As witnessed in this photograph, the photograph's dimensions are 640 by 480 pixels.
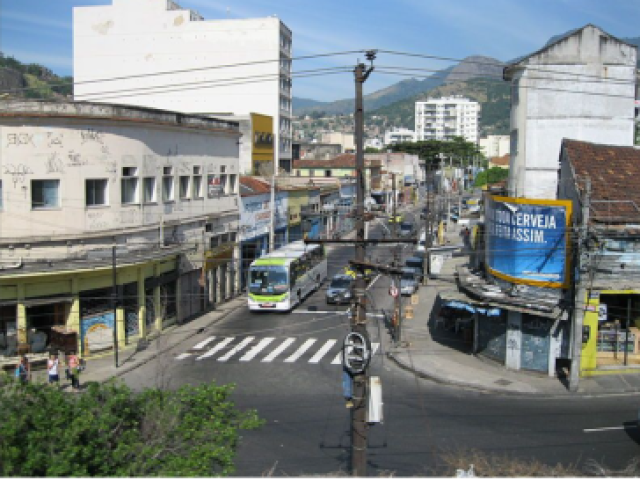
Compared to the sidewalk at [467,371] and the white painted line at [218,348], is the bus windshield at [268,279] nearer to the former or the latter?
the white painted line at [218,348]

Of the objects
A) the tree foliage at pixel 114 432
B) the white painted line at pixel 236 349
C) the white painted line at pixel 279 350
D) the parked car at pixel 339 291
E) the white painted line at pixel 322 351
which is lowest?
the white painted line at pixel 236 349

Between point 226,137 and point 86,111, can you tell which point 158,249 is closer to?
point 86,111

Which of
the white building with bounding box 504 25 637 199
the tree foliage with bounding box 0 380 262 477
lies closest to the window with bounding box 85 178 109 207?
the tree foliage with bounding box 0 380 262 477

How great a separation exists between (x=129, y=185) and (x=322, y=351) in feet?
34.7

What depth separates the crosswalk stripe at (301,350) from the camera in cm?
2650

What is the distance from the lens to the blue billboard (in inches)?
918

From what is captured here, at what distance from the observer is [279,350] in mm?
27969

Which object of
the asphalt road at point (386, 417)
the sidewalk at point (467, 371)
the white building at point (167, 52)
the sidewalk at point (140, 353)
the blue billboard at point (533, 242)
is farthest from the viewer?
the white building at point (167, 52)

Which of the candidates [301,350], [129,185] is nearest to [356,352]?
[301,350]

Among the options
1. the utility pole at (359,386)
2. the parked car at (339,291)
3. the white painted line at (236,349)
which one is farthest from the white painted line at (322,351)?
the utility pole at (359,386)

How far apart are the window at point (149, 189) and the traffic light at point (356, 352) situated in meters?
18.5

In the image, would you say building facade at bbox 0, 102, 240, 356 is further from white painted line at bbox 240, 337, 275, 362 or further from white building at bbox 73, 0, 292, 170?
white building at bbox 73, 0, 292, 170

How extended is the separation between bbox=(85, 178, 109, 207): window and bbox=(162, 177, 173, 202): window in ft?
13.3

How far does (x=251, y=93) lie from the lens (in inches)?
3108
